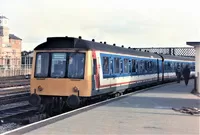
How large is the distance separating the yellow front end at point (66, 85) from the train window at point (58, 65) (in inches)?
6.0


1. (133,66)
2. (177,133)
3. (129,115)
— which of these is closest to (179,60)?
(133,66)

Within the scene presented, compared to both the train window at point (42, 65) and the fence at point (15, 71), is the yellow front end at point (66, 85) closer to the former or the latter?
the train window at point (42, 65)

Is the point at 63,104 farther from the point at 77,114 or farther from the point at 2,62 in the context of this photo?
the point at 2,62

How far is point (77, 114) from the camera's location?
12531 millimetres

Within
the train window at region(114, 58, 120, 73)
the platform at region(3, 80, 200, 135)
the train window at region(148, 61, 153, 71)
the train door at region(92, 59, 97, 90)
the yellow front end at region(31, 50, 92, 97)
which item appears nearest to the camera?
the platform at region(3, 80, 200, 135)

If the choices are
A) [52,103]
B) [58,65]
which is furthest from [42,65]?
[52,103]

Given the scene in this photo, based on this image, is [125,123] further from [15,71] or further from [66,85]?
[15,71]

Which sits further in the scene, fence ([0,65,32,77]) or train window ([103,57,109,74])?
fence ([0,65,32,77])

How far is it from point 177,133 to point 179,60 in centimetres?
3233

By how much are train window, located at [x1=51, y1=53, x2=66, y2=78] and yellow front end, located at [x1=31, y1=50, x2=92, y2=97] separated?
153 mm

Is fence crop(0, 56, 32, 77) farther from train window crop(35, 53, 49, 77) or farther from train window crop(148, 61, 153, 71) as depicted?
train window crop(35, 53, 49, 77)

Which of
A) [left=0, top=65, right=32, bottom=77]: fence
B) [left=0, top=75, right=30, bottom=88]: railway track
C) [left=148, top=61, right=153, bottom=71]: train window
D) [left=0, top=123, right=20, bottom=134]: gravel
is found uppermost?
[left=148, top=61, right=153, bottom=71]: train window

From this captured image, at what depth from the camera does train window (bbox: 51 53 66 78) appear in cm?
1509

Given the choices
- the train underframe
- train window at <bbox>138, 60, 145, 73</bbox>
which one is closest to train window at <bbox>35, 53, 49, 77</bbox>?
the train underframe
